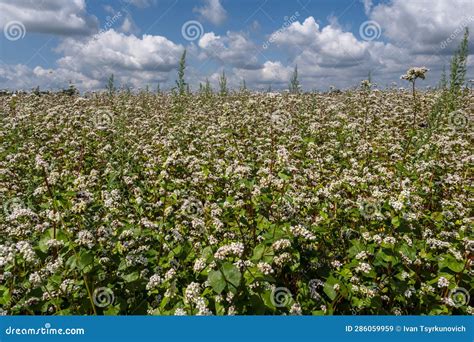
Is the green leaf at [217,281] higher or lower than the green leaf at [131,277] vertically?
higher

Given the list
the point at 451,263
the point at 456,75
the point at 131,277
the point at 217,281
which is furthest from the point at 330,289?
the point at 456,75

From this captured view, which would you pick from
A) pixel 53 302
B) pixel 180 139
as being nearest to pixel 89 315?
pixel 53 302

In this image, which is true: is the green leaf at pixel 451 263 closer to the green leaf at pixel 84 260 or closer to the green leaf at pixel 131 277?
the green leaf at pixel 131 277

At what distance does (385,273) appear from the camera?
5.35 m

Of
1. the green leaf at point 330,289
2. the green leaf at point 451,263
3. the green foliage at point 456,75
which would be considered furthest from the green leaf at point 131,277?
the green foliage at point 456,75

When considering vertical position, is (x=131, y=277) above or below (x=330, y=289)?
above

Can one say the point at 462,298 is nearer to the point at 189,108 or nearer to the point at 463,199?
the point at 463,199

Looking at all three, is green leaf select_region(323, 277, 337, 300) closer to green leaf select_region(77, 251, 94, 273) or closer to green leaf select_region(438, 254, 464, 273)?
green leaf select_region(438, 254, 464, 273)

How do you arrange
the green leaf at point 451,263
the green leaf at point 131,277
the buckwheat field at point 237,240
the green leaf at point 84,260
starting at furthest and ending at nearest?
the green leaf at point 451,263 → the green leaf at point 131,277 → the buckwheat field at point 237,240 → the green leaf at point 84,260

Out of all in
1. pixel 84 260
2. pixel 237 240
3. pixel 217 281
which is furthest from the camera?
pixel 237 240

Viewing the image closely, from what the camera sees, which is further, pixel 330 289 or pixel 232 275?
pixel 330 289

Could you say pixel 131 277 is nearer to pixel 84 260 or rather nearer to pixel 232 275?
pixel 84 260

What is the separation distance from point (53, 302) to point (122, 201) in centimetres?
232

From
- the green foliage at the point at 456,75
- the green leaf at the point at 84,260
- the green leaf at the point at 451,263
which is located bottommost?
the green leaf at the point at 451,263
